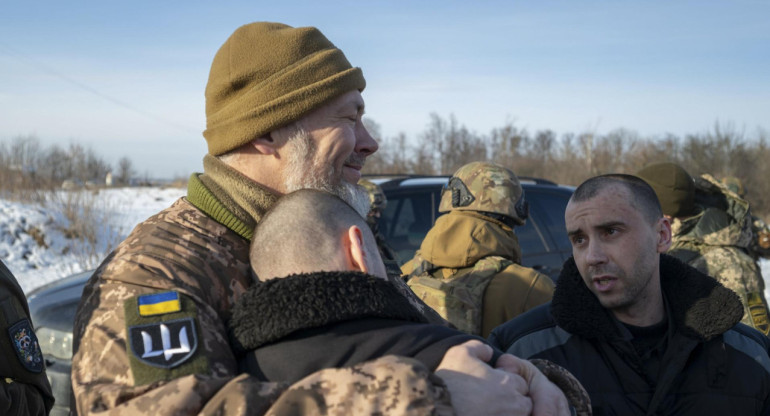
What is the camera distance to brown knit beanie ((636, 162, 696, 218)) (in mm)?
5422

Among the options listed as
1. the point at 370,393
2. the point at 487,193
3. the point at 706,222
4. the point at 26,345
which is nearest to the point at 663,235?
the point at 487,193

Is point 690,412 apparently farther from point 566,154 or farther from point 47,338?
point 566,154

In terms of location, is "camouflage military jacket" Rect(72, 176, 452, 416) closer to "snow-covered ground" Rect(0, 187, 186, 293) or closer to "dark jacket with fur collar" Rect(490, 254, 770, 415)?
"dark jacket with fur collar" Rect(490, 254, 770, 415)

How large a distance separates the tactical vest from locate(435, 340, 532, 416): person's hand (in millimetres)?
2153

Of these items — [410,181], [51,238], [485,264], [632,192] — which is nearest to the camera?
[632,192]

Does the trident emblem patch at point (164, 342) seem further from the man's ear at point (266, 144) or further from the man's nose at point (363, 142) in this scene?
the man's nose at point (363, 142)

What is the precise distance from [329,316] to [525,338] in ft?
5.97

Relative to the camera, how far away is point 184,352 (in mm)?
1465

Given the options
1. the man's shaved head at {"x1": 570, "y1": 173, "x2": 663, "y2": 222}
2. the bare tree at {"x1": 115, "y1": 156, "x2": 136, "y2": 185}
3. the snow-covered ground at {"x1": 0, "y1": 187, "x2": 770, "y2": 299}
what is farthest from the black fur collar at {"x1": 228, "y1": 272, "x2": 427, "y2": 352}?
the bare tree at {"x1": 115, "y1": 156, "x2": 136, "y2": 185}

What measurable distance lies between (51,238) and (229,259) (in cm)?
1336

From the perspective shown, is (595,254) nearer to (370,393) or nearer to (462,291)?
Result: (462,291)

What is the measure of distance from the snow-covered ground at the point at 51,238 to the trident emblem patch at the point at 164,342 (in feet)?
35.2

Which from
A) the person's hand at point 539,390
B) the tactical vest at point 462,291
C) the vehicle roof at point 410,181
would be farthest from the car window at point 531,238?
the person's hand at point 539,390

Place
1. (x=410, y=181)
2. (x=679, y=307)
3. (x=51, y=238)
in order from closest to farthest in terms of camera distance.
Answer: (x=679, y=307), (x=410, y=181), (x=51, y=238)
